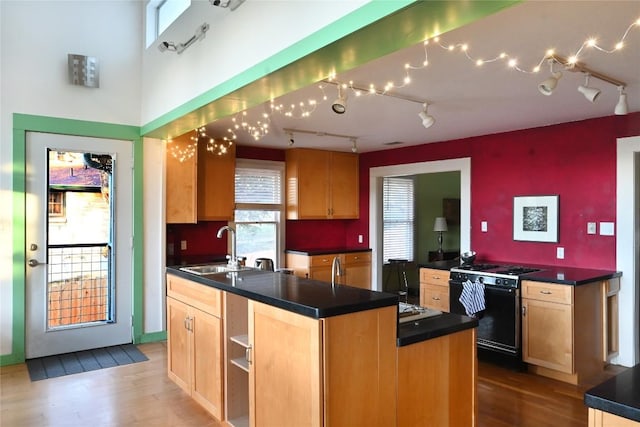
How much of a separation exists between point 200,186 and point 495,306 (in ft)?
11.3

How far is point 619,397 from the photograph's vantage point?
3.89 feet

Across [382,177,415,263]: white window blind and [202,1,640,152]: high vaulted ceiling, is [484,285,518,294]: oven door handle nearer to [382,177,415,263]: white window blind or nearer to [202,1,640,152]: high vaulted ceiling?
[202,1,640,152]: high vaulted ceiling

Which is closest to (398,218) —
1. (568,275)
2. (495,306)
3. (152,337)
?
(495,306)

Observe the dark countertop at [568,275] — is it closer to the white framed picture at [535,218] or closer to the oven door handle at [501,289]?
the oven door handle at [501,289]

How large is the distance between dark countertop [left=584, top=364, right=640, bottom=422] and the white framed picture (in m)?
3.42

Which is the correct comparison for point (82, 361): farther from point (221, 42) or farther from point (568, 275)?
point (568, 275)

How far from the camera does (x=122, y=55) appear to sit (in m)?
4.60

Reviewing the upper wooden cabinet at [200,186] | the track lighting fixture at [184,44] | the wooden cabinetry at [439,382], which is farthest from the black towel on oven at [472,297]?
the track lighting fixture at [184,44]

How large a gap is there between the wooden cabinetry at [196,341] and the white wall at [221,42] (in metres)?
1.50

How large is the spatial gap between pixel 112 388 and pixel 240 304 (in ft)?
5.05

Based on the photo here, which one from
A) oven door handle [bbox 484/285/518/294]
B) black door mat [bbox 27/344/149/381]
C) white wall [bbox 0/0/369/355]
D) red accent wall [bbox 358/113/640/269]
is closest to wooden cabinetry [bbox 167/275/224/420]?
black door mat [bbox 27/344/149/381]

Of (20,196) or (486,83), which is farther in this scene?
(20,196)

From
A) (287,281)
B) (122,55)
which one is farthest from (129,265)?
→ (287,281)

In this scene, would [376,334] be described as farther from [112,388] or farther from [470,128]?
[470,128]
